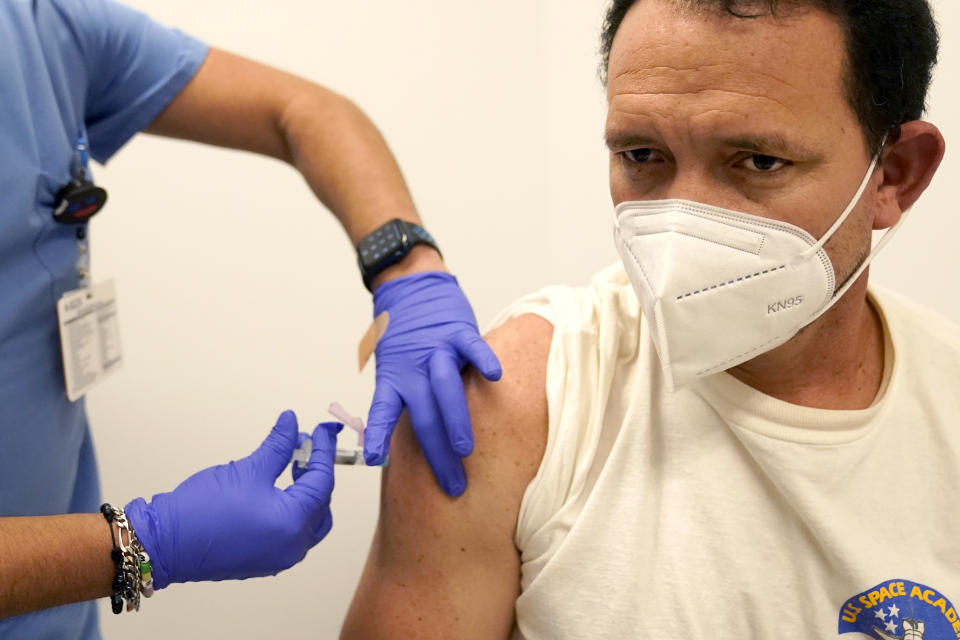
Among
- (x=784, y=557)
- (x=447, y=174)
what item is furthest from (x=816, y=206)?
(x=447, y=174)

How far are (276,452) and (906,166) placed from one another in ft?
3.11

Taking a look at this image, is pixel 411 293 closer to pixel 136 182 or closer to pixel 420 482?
pixel 420 482

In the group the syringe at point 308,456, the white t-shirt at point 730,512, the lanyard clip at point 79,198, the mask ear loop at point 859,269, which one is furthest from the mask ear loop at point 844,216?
the lanyard clip at point 79,198

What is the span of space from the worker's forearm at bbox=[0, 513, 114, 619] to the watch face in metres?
0.60

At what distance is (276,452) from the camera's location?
3.87ft

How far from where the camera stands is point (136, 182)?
207 cm

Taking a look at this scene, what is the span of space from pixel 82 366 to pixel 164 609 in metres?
1.01

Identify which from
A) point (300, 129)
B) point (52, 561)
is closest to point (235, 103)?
point (300, 129)

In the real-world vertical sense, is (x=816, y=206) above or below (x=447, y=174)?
above

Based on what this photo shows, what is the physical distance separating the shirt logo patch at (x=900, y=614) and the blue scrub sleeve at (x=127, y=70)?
1.35 m

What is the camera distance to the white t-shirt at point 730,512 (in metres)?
1.10

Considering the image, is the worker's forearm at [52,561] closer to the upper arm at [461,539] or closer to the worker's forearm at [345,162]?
the upper arm at [461,539]

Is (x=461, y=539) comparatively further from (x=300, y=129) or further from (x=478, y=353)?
(x=300, y=129)

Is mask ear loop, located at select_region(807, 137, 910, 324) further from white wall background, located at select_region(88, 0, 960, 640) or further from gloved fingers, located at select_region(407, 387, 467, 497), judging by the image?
white wall background, located at select_region(88, 0, 960, 640)
